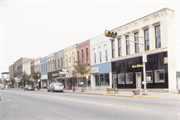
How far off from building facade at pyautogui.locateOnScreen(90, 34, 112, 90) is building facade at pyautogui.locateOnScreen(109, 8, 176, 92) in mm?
3195

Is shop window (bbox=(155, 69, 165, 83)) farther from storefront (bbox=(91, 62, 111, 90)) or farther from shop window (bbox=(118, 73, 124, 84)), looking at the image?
storefront (bbox=(91, 62, 111, 90))

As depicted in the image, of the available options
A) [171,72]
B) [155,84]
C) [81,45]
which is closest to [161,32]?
[171,72]

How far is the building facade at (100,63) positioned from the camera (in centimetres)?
3209

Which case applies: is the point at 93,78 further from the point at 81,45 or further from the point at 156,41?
the point at 156,41

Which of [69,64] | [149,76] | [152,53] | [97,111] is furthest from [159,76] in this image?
[69,64]

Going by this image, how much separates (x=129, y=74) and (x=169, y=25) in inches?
345

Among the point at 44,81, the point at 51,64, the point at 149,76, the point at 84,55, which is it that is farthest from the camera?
the point at 44,81

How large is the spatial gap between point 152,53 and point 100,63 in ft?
39.1

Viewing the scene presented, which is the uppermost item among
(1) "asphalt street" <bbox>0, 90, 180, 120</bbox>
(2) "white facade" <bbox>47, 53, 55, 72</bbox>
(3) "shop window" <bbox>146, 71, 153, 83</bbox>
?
(2) "white facade" <bbox>47, 53, 55, 72</bbox>

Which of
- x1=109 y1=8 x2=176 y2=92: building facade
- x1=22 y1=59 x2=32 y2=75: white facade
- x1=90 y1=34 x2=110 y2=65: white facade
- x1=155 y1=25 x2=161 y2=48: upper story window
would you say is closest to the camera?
x1=109 y1=8 x2=176 y2=92: building facade

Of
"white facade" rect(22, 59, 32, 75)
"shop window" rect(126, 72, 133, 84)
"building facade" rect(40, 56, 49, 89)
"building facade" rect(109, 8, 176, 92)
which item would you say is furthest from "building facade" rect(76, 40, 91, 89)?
"white facade" rect(22, 59, 32, 75)

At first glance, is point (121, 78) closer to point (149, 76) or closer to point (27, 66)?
point (149, 76)

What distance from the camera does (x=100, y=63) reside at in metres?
33.9

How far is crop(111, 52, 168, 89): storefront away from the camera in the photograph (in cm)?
2245
